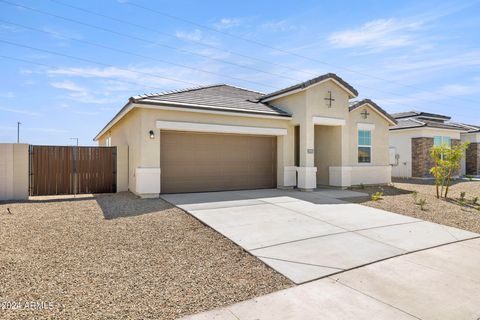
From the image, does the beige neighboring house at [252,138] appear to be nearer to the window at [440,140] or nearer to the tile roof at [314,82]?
Answer: the tile roof at [314,82]

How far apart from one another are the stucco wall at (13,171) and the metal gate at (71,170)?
295 mm

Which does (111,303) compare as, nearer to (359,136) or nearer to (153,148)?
(153,148)

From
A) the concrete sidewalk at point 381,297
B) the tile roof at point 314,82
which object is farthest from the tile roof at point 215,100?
the concrete sidewalk at point 381,297

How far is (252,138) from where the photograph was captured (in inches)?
538

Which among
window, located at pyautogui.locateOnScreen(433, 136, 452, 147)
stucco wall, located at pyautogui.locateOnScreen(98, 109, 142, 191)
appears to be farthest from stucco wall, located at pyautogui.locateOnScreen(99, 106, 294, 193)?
window, located at pyautogui.locateOnScreen(433, 136, 452, 147)

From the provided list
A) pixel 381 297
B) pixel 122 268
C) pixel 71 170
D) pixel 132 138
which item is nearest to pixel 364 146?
pixel 132 138

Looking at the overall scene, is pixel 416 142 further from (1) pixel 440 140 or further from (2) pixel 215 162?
(2) pixel 215 162

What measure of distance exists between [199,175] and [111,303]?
8809mm

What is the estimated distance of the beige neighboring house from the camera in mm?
11305

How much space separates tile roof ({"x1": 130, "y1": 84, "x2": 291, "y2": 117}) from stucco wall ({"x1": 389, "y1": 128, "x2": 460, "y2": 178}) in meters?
12.4

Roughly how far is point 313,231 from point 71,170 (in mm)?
9728

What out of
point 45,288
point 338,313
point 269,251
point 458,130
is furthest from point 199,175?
point 458,130

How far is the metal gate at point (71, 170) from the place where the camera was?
A: 11.2 metres

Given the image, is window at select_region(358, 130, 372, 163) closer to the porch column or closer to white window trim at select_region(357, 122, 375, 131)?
white window trim at select_region(357, 122, 375, 131)
